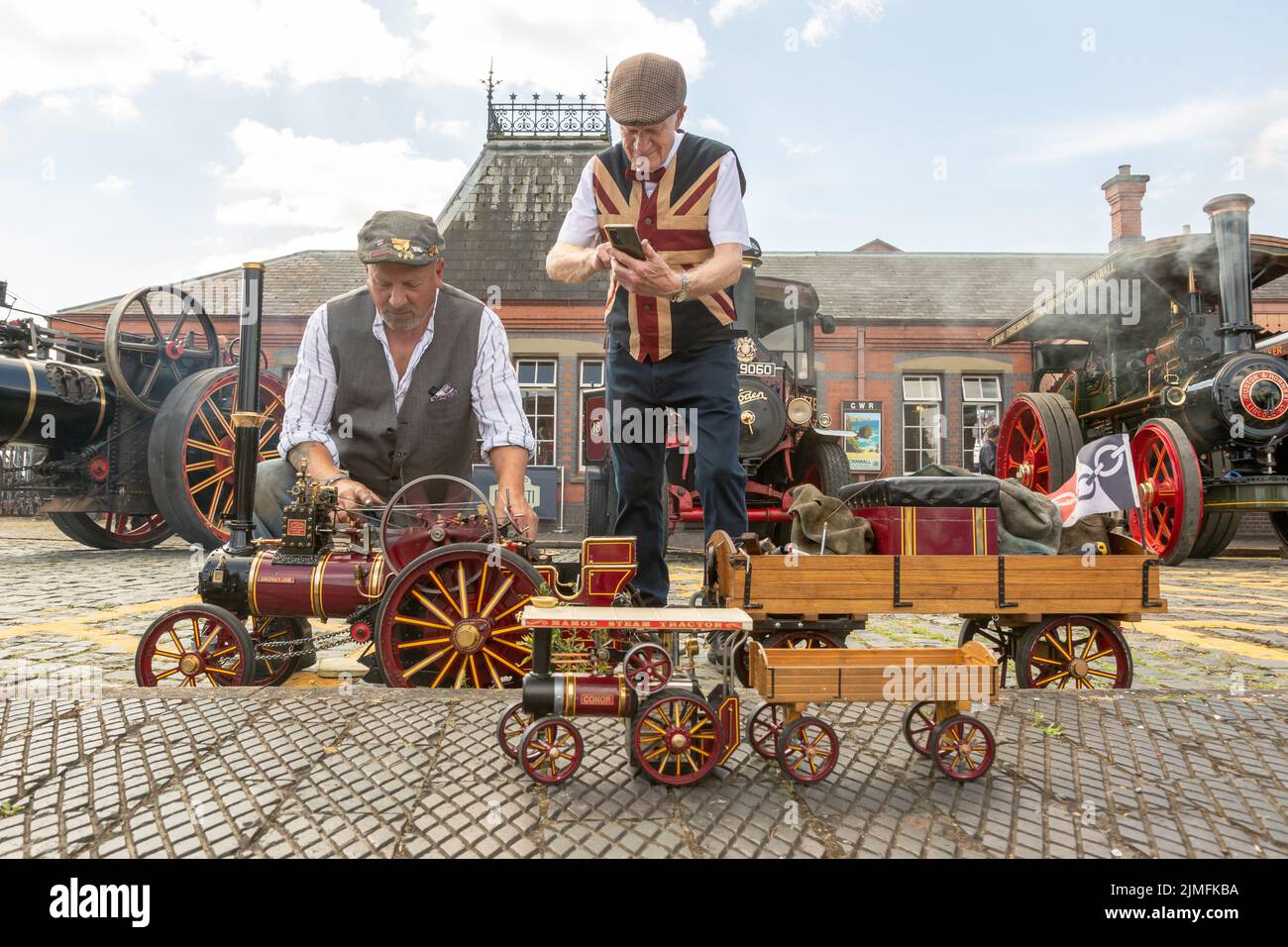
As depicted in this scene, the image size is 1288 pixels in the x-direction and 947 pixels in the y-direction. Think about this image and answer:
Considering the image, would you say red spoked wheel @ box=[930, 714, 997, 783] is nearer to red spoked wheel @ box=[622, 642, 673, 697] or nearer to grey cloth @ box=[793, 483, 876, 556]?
red spoked wheel @ box=[622, 642, 673, 697]

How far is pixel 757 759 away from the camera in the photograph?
2014 millimetres

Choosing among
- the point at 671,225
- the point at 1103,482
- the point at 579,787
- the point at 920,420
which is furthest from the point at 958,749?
the point at 920,420

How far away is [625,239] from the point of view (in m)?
2.32

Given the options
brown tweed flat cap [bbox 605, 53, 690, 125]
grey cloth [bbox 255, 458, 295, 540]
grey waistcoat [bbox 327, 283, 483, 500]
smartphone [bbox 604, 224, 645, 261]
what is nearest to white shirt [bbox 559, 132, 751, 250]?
brown tweed flat cap [bbox 605, 53, 690, 125]

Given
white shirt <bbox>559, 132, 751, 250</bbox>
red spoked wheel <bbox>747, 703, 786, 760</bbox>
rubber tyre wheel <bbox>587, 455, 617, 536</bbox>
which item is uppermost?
white shirt <bbox>559, 132, 751, 250</bbox>

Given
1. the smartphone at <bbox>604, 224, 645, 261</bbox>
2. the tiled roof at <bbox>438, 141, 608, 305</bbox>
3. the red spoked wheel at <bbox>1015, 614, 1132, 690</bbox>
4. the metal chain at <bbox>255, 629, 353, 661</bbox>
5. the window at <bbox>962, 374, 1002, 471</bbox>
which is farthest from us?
the window at <bbox>962, 374, 1002, 471</bbox>

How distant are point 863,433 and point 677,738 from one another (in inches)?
519

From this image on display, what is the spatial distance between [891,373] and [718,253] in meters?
13.8

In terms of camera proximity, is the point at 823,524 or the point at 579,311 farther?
the point at 579,311

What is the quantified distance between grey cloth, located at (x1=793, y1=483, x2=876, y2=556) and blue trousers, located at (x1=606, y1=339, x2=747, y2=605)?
0.37 m

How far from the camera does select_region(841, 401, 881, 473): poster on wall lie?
1395 centimetres

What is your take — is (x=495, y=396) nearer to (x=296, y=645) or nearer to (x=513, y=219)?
(x=296, y=645)

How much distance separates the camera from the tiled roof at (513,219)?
13.9m
